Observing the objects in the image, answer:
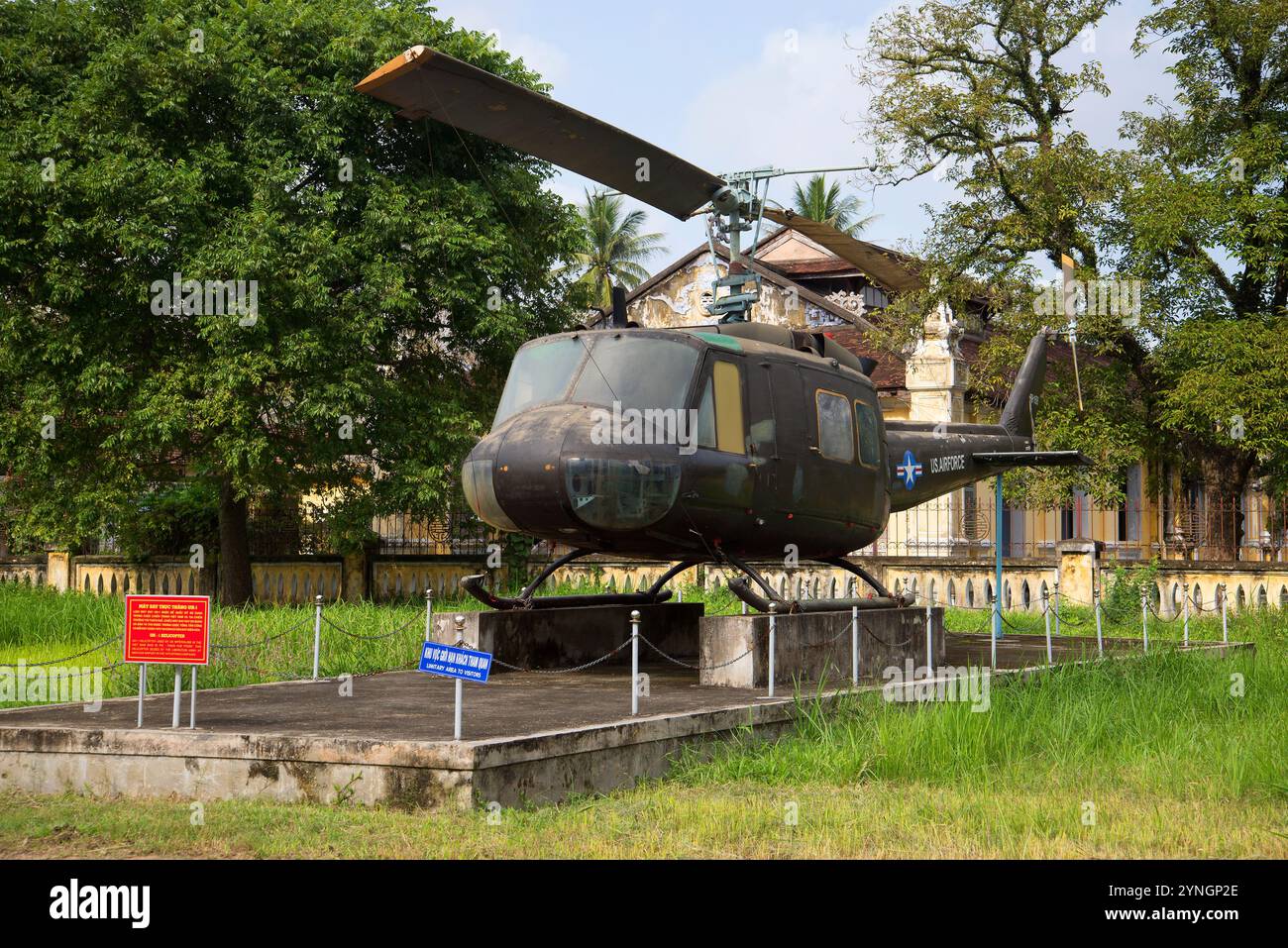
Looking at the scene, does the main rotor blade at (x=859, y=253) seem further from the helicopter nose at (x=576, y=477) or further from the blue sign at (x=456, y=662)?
the blue sign at (x=456, y=662)

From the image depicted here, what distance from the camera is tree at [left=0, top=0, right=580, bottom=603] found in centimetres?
2108

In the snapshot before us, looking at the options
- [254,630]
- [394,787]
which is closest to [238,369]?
[254,630]

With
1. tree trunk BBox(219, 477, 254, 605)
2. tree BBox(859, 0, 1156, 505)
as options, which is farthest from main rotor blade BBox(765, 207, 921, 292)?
tree trunk BBox(219, 477, 254, 605)

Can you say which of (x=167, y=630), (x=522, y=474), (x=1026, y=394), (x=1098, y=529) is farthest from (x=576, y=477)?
(x=1098, y=529)

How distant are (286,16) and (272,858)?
63.1ft

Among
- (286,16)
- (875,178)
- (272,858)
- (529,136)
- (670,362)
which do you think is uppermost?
(286,16)

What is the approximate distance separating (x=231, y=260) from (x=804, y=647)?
41.5 ft

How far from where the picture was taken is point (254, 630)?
55.6 ft

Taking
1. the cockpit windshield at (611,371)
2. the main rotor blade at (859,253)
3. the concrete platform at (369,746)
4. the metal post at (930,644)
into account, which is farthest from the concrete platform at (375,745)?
the main rotor blade at (859,253)

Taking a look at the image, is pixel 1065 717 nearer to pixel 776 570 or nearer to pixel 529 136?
pixel 529 136

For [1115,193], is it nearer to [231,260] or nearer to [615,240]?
[231,260]

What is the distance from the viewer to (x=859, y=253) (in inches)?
912

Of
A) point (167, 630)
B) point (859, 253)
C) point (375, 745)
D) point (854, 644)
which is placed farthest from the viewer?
point (859, 253)

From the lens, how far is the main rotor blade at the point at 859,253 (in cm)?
1890
